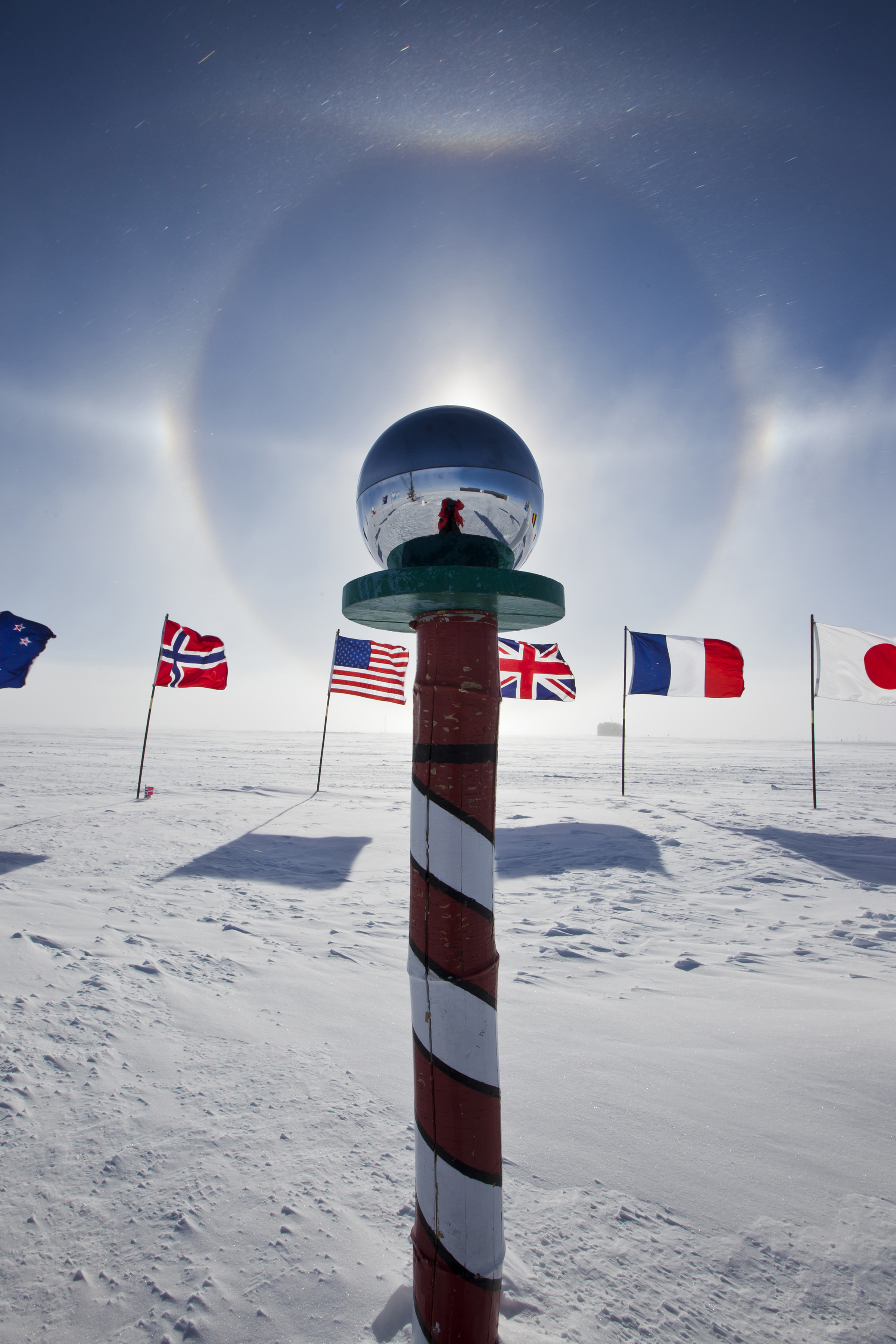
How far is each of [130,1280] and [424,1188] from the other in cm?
137

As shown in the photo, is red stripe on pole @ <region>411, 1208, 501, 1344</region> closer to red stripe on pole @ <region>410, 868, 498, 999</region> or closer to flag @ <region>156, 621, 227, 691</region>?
red stripe on pole @ <region>410, 868, 498, 999</region>

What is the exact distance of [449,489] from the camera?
1.38 m

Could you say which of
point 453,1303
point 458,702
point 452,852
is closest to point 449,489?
point 458,702

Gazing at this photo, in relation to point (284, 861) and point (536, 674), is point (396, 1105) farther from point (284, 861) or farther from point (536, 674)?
point (536, 674)

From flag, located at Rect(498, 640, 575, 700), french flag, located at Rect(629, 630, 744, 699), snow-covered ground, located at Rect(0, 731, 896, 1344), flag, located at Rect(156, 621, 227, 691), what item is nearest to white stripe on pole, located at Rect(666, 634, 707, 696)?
french flag, located at Rect(629, 630, 744, 699)

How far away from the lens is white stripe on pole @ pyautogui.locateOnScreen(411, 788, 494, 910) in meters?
1.43

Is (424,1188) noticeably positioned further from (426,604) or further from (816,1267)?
(816,1267)

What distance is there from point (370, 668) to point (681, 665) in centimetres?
731

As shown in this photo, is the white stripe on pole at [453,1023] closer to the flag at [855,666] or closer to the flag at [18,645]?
the flag at [18,645]

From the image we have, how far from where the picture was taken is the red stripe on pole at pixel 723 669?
43.3 ft

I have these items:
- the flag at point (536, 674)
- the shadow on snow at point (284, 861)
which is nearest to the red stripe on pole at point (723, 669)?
the flag at point (536, 674)

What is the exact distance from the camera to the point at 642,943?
545 centimetres

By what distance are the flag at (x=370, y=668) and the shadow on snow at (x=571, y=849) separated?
4.82m

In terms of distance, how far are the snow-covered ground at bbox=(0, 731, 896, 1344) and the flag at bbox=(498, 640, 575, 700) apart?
281 inches
